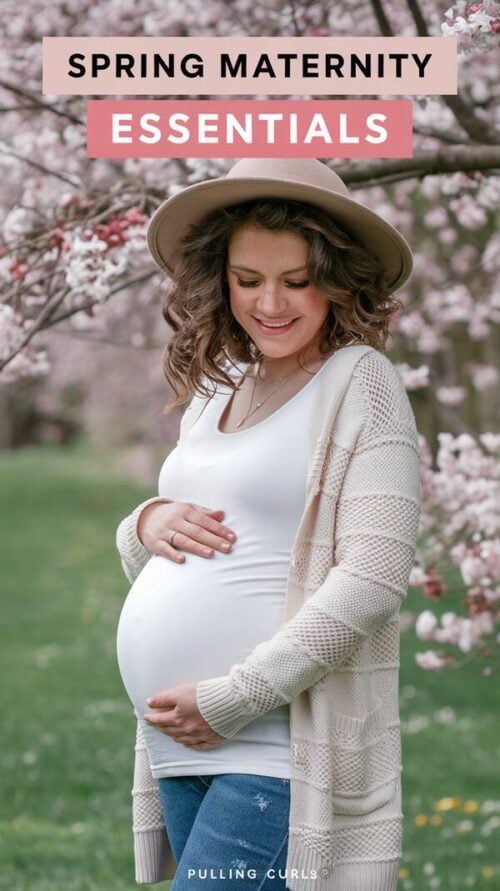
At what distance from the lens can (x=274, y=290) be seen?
219cm

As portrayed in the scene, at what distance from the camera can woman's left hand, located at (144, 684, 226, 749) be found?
83.6 inches

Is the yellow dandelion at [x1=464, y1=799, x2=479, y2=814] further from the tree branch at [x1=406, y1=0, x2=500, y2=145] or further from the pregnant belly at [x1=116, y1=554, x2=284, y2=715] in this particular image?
the pregnant belly at [x1=116, y1=554, x2=284, y2=715]

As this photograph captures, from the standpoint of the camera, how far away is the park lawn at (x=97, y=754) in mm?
4340

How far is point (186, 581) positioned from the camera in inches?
88.3

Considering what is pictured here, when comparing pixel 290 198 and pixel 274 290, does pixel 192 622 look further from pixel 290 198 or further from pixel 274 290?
pixel 290 198

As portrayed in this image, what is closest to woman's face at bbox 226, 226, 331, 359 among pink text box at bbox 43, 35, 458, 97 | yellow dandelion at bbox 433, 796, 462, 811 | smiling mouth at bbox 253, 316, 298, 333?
smiling mouth at bbox 253, 316, 298, 333

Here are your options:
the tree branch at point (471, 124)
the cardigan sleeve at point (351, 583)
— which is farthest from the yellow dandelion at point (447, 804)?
the cardigan sleeve at point (351, 583)

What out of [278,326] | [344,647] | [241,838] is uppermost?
[278,326]

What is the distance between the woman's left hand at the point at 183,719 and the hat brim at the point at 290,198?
30.4 inches

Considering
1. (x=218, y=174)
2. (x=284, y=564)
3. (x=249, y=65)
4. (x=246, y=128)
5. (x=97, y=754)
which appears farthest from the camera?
(x=97, y=754)

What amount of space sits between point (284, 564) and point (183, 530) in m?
0.20

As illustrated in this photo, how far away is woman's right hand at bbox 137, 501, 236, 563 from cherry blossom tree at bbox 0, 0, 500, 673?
0.93m

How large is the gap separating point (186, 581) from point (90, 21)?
12.4 ft

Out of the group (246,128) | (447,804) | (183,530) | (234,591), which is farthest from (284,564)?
(447,804)
